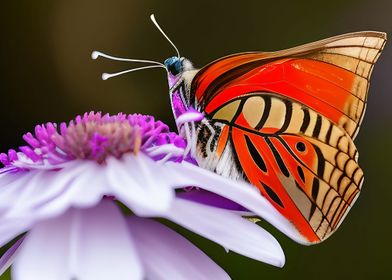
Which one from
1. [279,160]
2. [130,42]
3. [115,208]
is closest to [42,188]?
[115,208]

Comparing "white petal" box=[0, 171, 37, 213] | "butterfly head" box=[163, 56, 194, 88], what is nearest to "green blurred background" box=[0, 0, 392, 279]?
"butterfly head" box=[163, 56, 194, 88]

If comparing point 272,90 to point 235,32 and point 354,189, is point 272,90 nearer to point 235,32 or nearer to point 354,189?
point 354,189

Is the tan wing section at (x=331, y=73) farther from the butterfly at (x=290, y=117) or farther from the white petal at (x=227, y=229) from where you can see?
the white petal at (x=227, y=229)

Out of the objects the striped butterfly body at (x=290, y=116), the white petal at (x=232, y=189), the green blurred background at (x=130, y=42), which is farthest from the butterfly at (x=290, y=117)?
the green blurred background at (x=130, y=42)

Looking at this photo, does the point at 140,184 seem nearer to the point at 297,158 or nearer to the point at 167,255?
the point at 167,255

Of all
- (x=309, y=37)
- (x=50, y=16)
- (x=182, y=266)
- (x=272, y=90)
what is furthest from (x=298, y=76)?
(x=50, y=16)

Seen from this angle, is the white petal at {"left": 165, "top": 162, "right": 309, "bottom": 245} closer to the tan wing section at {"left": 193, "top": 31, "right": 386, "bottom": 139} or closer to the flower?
the flower
